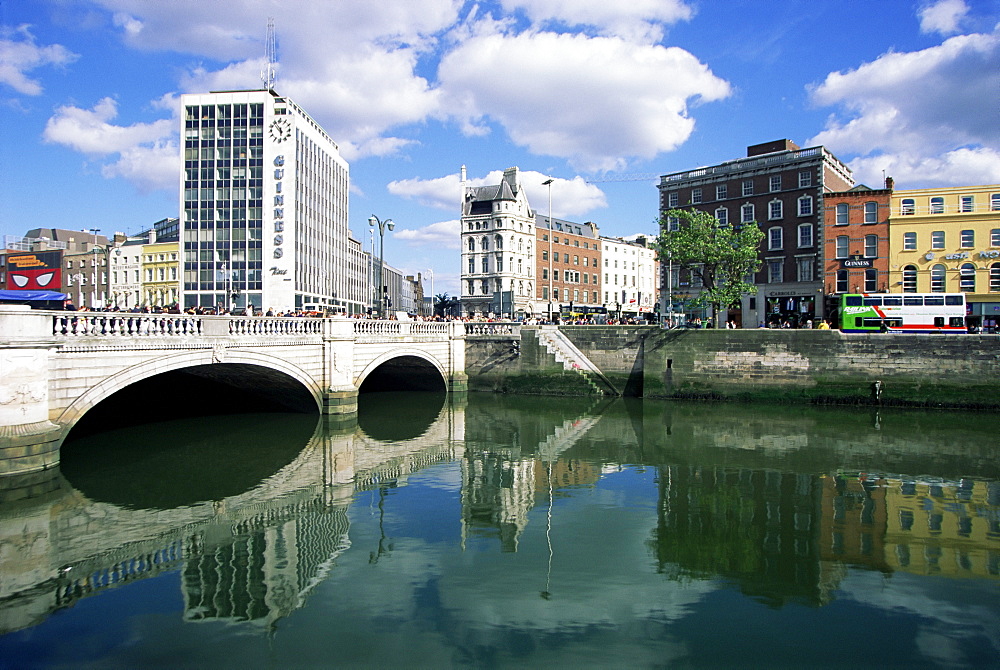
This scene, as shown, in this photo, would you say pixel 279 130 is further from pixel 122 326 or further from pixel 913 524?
pixel 913 524

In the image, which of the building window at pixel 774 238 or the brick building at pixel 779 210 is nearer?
the brick building at pixel 779 210

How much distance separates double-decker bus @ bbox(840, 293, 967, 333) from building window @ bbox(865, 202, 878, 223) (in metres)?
10.7

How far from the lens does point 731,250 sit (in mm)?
41781

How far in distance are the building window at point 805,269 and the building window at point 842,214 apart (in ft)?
11.3

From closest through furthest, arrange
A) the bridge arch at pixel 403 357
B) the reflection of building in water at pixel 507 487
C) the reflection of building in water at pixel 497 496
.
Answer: the reflection of building in water at pixel 497 496 → the reflection of building in water at pixel 507 487 → the bridge arch at pixel 403 357

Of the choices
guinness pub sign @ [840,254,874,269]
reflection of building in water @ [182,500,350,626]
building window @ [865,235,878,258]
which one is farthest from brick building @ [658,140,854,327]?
reflection of building in water @ [182,500,350,626]

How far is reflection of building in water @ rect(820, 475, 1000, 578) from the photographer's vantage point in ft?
41.9

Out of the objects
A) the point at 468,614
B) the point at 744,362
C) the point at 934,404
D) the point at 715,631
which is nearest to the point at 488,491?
the point at 468,614

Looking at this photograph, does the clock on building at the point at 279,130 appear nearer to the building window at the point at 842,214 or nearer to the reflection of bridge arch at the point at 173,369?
the reflection of bridge arch at the point at 173,369

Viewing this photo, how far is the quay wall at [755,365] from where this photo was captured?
107ft

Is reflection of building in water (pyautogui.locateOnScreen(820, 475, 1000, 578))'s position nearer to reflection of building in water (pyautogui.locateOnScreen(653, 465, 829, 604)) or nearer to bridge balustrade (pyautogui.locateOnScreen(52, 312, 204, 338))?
reflection of building in water (pyautogui.locateOnScreen(653, 465, 829, 604))

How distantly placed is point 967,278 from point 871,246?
6498mm

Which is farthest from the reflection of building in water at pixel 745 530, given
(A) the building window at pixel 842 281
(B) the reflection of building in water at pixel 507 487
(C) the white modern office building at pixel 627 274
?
→ (C) the white modern office building at pixel 627 274

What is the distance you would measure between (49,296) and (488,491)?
62.0ft
